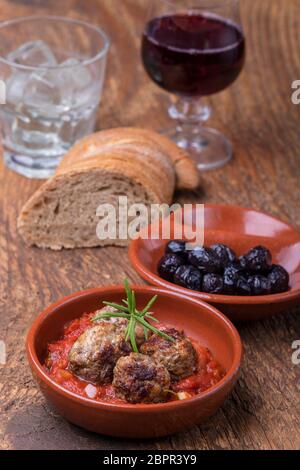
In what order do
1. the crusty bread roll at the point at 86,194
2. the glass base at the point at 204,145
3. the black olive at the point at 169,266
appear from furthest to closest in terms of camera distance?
the glass base at the point at 204,145 < the crusty bread roll at the point at 86,194 < the black olive at the point at 169,266

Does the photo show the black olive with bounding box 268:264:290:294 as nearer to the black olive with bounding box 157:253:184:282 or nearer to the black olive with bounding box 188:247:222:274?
the black olive with bounding box 188:247:222:274

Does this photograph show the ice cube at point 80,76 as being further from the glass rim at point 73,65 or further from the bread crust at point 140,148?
the bread crust at point 140,148

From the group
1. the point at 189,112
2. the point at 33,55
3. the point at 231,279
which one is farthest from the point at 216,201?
the point at 33,55

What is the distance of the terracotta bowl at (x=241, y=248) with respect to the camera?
2.55 meters

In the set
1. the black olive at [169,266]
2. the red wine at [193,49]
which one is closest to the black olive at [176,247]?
the black olive at [169,266]

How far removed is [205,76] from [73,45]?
72cm

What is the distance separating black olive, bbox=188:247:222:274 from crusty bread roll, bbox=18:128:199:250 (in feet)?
1.58

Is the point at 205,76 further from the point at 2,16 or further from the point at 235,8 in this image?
the point at 2,16

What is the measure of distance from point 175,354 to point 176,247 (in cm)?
54

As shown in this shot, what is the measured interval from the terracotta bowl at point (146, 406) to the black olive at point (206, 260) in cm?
17

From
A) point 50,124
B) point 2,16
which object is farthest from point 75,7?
point 50,124

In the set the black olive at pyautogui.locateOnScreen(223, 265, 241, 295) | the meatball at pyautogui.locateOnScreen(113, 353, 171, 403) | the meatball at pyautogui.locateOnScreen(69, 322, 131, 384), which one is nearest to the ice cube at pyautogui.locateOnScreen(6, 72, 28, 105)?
the black olive at pyautogui.locateOnScreen(223, 265, 241, 295)

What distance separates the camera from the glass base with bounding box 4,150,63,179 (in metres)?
3.49

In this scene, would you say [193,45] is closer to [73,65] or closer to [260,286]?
[73,65]
